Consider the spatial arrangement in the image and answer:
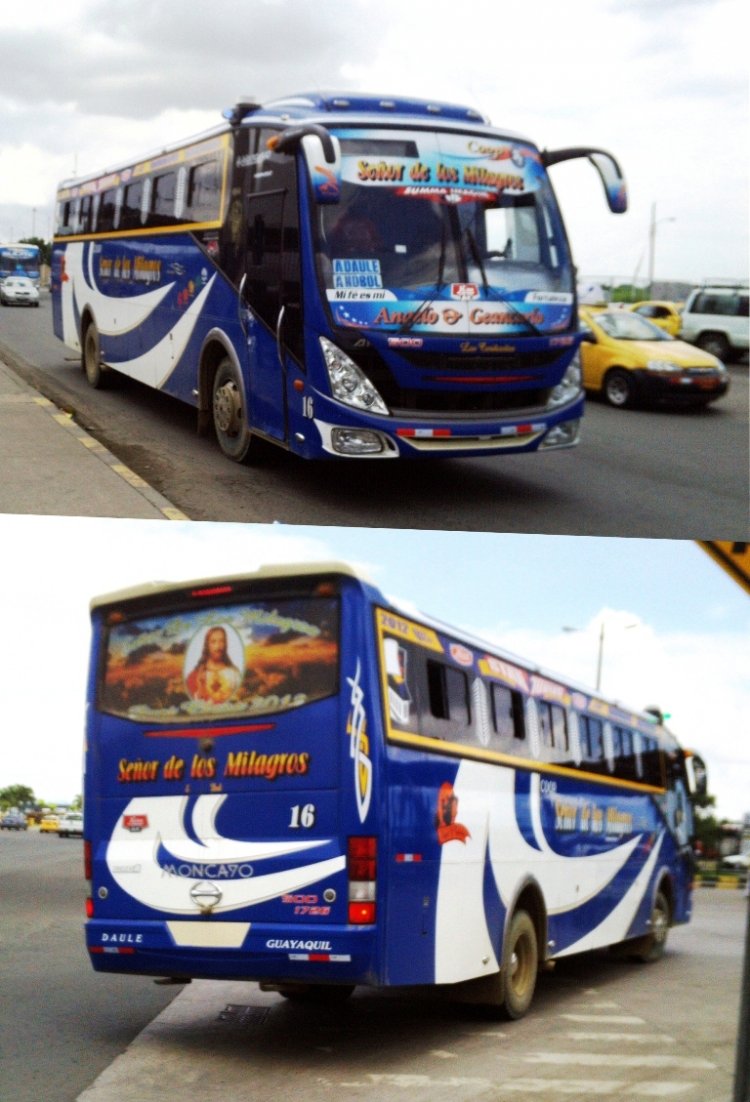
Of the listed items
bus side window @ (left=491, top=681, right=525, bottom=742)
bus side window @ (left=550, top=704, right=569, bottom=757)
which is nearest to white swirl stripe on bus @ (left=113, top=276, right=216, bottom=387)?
bus side window @ (left=491, top=681, right=525, bottom=742)

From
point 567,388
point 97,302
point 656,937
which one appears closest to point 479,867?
point 567,388

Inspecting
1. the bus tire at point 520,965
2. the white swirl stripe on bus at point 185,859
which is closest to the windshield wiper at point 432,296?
the white swirl stripe on bus at point 185,859

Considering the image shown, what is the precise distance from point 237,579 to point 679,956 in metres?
5.42

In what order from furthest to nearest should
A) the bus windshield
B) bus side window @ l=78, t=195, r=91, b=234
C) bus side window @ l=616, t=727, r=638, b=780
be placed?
1. bus side window @ l=616, t=727, r=638, b=780
2. bus side window @ l=78, t=195, r=91, b=234
3. the bus windshield

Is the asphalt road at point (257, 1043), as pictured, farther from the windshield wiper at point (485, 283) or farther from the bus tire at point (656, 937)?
the bus tire at point (656, 937)

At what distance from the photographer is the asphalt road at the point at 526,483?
4438 millimetres

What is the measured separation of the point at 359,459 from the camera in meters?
4.51

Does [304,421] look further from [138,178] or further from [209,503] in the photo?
[138,178]

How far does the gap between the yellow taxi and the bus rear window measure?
47.7 inches

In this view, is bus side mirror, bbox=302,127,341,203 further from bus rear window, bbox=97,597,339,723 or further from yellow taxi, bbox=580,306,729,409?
bus rear window, bbox=97,597,339,723

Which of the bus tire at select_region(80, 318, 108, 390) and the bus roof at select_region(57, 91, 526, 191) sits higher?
the bus roof at select_region(57, 91, 526, 191)

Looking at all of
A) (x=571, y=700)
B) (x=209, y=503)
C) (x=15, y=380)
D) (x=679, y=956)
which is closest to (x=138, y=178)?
(x=15, y=380)

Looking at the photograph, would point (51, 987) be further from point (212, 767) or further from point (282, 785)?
point (282, 785)

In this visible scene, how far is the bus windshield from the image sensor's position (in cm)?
448
